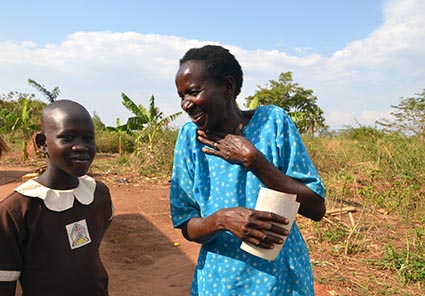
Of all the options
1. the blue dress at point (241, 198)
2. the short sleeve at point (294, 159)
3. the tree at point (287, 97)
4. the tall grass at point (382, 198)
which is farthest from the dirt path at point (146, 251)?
the tree at point (287, 97)

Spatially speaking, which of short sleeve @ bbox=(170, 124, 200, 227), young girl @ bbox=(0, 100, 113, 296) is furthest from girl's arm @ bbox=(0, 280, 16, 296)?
short sleeve @ bbox=(170, 124, 200, 227)

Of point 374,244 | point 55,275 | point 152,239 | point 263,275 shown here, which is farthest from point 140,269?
point 263,275

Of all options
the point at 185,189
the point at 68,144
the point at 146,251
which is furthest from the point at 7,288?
the point at 146,251

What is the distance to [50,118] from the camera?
1.44m

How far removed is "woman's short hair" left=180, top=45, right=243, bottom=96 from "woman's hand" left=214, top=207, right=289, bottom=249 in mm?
499

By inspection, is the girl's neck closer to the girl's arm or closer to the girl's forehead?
the girl's forehead

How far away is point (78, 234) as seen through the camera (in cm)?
146

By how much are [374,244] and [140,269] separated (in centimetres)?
304

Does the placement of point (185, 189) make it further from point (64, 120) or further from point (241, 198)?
point (64, 120)

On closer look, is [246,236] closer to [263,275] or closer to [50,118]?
[263,275]

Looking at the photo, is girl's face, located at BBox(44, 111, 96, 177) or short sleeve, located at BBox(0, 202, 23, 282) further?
girl's face, located at BBox(44, 111, 96, 177)

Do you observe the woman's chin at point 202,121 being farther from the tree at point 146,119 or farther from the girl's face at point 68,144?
the tree at point 146,119

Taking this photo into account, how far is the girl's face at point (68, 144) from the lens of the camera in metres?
1.40

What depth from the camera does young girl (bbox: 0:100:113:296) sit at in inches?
50.8
